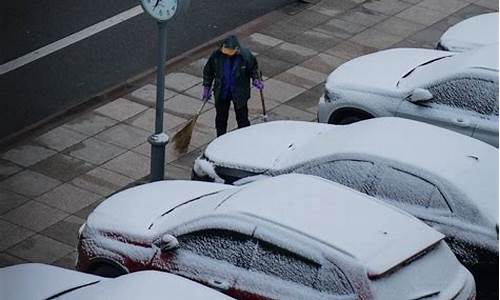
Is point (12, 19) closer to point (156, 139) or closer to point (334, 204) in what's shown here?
point (156, 139)

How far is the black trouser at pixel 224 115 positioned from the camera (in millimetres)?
14109

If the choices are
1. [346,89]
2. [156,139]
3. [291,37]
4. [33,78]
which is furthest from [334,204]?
[291,37]

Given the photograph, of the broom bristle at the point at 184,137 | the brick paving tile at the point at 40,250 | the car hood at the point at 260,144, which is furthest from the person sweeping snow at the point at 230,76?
the brick paving tile at the point at 40,250

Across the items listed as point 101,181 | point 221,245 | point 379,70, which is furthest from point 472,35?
point 221,245

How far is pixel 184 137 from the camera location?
14156 mm

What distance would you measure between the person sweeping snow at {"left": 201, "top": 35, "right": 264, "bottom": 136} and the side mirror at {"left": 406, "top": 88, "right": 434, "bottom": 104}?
1.73 meters

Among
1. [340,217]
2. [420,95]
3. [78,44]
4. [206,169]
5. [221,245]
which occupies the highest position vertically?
[340,217]

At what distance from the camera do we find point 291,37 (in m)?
17.7

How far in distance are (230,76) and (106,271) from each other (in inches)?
152

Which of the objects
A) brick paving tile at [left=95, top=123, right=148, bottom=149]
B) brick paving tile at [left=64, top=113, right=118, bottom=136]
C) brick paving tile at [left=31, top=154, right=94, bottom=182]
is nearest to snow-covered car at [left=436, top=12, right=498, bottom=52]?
brick paving tile at [left=95, top=123, right=148, bottom=149]

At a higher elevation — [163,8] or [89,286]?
[163,8]

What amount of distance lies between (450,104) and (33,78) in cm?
554

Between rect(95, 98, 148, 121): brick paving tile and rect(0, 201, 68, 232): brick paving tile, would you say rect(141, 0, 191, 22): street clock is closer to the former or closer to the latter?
rect(0, 201, 68, 232): brick paving tile

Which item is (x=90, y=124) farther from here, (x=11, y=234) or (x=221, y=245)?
(x=221, y=245)
